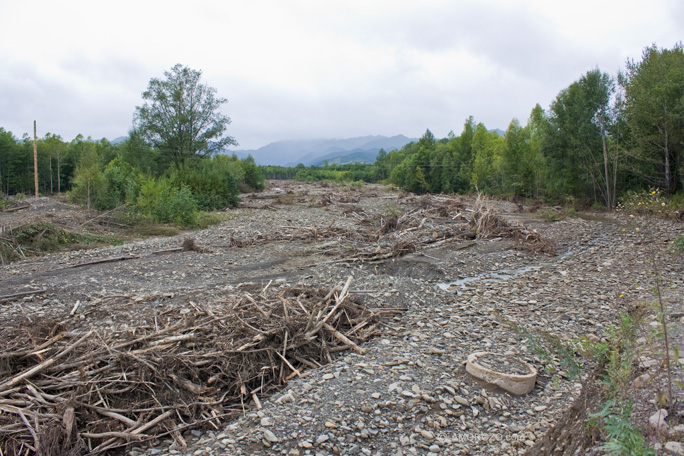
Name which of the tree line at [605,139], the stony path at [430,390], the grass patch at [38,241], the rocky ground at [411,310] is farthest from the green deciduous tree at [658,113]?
the grass patch at [38,241]

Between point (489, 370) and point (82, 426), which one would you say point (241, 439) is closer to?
point (82, 426)

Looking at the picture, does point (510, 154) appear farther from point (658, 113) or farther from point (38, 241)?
point (38, 241)

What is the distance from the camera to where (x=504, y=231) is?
1819 centimetres

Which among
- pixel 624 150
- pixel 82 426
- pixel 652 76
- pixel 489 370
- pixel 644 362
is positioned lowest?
pixel 82 426

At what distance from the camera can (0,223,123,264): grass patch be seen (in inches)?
550

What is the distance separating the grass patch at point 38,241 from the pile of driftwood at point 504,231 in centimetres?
1498

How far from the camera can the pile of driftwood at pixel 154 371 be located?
15.2ft

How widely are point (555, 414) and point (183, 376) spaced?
459 centimetres

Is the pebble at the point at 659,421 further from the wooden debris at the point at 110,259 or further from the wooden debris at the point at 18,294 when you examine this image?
the wooden debris at the point at 110,259

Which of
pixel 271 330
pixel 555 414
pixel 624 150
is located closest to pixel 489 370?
pixel 555 414

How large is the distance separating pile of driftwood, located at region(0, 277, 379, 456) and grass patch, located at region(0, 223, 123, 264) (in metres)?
8.84

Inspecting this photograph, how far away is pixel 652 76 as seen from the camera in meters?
23.0

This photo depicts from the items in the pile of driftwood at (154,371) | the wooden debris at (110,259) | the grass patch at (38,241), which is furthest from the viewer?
the grass patch at (38,241)

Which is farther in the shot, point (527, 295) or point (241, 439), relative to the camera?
point (527, 295)
